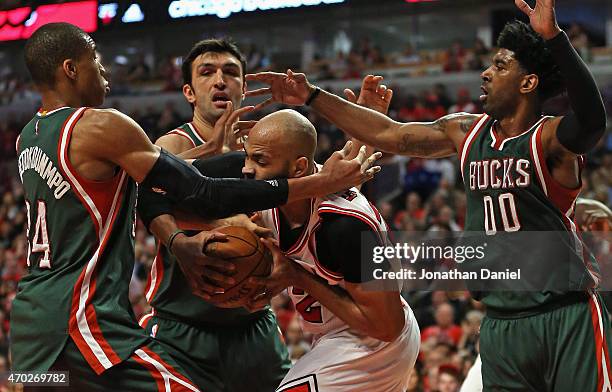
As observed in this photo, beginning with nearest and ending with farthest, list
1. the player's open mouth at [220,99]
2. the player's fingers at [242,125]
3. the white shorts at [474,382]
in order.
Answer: the player's fingers at [242,125] → the player's open mouth at [220,99] → the white shorts at [474,382]

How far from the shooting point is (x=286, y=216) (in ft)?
11.8

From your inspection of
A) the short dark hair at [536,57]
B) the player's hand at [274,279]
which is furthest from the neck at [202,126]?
the short dark hair at [536,57]

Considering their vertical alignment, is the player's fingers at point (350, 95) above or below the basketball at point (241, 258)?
above

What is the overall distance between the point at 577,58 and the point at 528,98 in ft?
1.55

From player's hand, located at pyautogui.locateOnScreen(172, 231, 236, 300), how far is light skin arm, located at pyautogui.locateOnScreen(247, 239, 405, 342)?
120 mm

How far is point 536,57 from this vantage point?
377 cm

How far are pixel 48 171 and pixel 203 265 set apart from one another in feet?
2.29

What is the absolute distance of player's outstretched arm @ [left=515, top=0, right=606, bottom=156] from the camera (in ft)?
10.9

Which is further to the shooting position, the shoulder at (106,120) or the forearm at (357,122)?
the forearm at (357,122)

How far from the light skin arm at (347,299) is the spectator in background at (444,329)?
163 inches

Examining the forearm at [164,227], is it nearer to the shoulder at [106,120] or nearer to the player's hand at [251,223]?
the player's hand at [251,223]

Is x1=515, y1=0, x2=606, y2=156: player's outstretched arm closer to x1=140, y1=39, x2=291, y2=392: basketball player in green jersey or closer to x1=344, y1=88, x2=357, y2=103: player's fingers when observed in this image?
x1=344, y1=88, x2=357, y2=103: player's fingers

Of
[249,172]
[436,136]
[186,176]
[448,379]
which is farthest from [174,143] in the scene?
[448,379]

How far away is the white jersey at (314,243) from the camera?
3.40m
